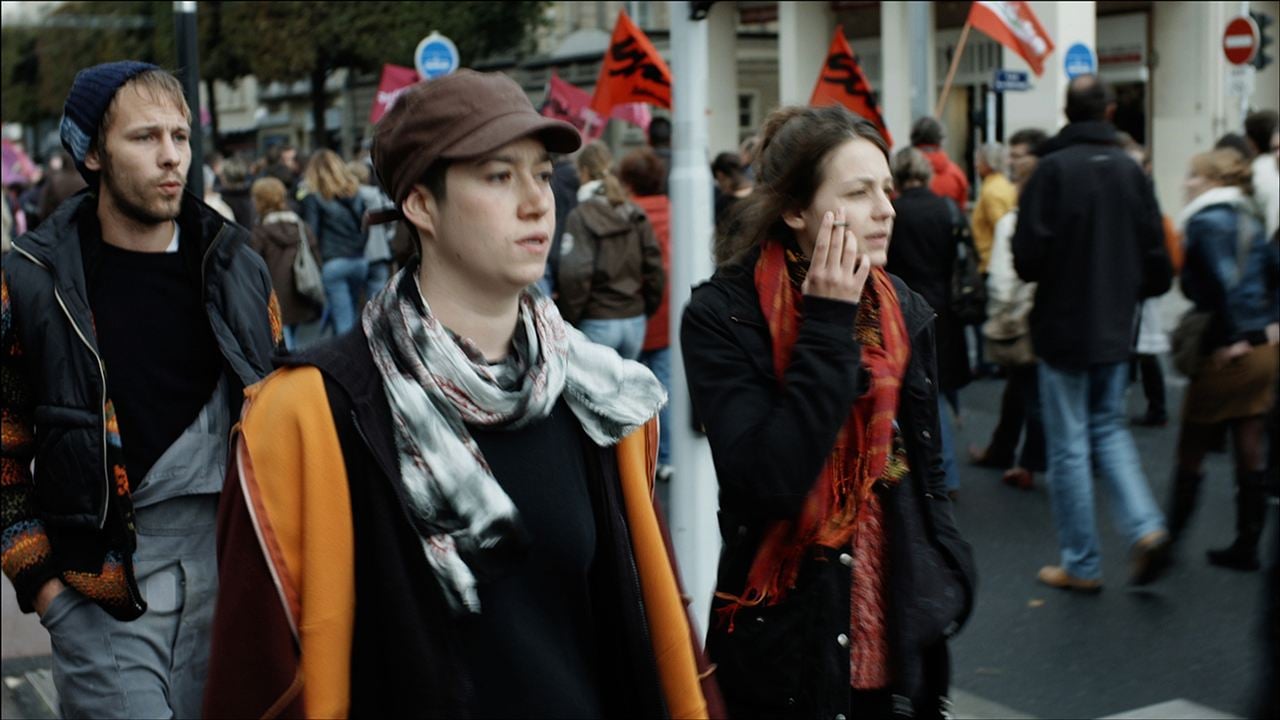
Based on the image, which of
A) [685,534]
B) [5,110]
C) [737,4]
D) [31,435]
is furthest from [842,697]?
[5,110]

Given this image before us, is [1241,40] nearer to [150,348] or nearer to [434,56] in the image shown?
[434,56]

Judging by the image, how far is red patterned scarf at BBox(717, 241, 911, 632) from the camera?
2934 mm

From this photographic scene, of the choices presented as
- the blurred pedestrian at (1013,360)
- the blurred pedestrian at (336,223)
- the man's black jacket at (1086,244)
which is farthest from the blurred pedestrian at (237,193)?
the man's black jacket at (1086,244)

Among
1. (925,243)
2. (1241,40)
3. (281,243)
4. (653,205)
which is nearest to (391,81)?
(281,243)

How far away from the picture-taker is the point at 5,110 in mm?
54594

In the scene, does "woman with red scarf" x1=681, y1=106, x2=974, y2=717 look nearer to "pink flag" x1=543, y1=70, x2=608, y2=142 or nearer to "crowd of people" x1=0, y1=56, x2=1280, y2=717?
"crowd of people" x1=0, y1=56, x2=1280, y2=717

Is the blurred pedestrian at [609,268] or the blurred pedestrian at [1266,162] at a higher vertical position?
the blurred pedestrian at [1266,162]

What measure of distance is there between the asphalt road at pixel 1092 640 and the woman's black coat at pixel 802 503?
83.4 inches

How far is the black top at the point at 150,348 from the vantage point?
11.2ft

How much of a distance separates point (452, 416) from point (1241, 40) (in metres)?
15.4

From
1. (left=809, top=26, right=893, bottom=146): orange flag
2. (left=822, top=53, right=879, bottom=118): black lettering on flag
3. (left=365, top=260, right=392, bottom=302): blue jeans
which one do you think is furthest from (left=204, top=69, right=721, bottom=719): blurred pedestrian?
(left=365, top=260, right=392, bottom=302): blue jeans

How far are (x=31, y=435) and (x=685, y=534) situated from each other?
234 cm

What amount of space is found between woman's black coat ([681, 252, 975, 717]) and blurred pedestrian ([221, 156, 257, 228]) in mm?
8989

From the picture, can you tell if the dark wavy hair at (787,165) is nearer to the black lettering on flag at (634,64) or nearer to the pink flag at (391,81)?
the black lettering on flag at (634,64)
